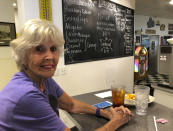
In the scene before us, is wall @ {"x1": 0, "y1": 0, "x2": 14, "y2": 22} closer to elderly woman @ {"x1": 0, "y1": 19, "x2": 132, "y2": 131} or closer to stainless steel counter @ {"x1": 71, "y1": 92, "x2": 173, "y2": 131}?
elderly woman @ {"x1": 0, "y1": 19, "x2": 132, "y2": 131}

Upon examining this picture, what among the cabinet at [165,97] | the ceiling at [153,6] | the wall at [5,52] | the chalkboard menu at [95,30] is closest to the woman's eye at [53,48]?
the chalkboard menu at [95,30]

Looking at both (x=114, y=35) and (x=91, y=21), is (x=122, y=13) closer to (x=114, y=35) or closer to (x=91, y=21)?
(x=114, y=35)

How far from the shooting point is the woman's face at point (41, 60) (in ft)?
2.55

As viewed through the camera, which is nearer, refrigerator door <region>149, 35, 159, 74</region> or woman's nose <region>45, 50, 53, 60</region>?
woman's nose <region>45, 50, 53, 60</region>

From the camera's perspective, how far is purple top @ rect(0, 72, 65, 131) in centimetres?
63

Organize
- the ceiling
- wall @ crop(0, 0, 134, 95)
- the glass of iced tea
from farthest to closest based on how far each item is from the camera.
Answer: the ceiling → wall @ crop(0, 0, 134, 95) → the glass of iced tea

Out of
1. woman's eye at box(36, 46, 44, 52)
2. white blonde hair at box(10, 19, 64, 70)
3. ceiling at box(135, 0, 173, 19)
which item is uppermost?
ceiling at box(135, 0, 173, 19)

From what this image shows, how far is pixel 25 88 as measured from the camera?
671mm

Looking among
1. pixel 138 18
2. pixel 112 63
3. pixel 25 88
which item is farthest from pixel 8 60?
pixel 138 18

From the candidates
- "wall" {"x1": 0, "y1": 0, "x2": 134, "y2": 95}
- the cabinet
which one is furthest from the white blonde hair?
the cabinet

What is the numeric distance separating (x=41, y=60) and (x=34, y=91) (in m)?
0.18

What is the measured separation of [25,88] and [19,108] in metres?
0.09

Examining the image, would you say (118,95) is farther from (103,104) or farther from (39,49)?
(39,49)

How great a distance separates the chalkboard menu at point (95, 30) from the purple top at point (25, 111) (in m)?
1.35
